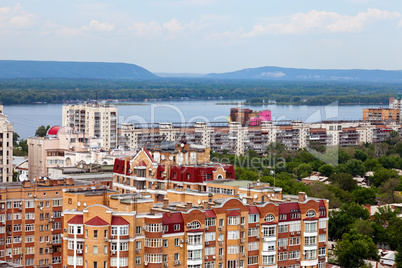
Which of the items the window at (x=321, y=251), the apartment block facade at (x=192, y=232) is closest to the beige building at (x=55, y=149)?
the apartment block facade at (x=192, y=232)

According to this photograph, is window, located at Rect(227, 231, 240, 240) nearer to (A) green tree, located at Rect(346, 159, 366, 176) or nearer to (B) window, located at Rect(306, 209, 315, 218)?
(B) window, located at Rect(306, 209, 315, 218)

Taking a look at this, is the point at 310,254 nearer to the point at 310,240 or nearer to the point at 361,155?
the point at 310,240

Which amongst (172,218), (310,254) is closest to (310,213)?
(310,254)

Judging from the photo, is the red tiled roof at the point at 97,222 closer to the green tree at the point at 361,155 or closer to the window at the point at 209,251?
the window at the point at 209,251

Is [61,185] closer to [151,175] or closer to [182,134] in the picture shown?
[151,175]

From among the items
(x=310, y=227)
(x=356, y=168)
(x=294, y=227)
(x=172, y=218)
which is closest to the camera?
(x=172, y=218)

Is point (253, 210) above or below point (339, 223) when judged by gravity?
above

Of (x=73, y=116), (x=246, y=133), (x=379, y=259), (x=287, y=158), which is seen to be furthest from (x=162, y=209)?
(x=246, y=133)
